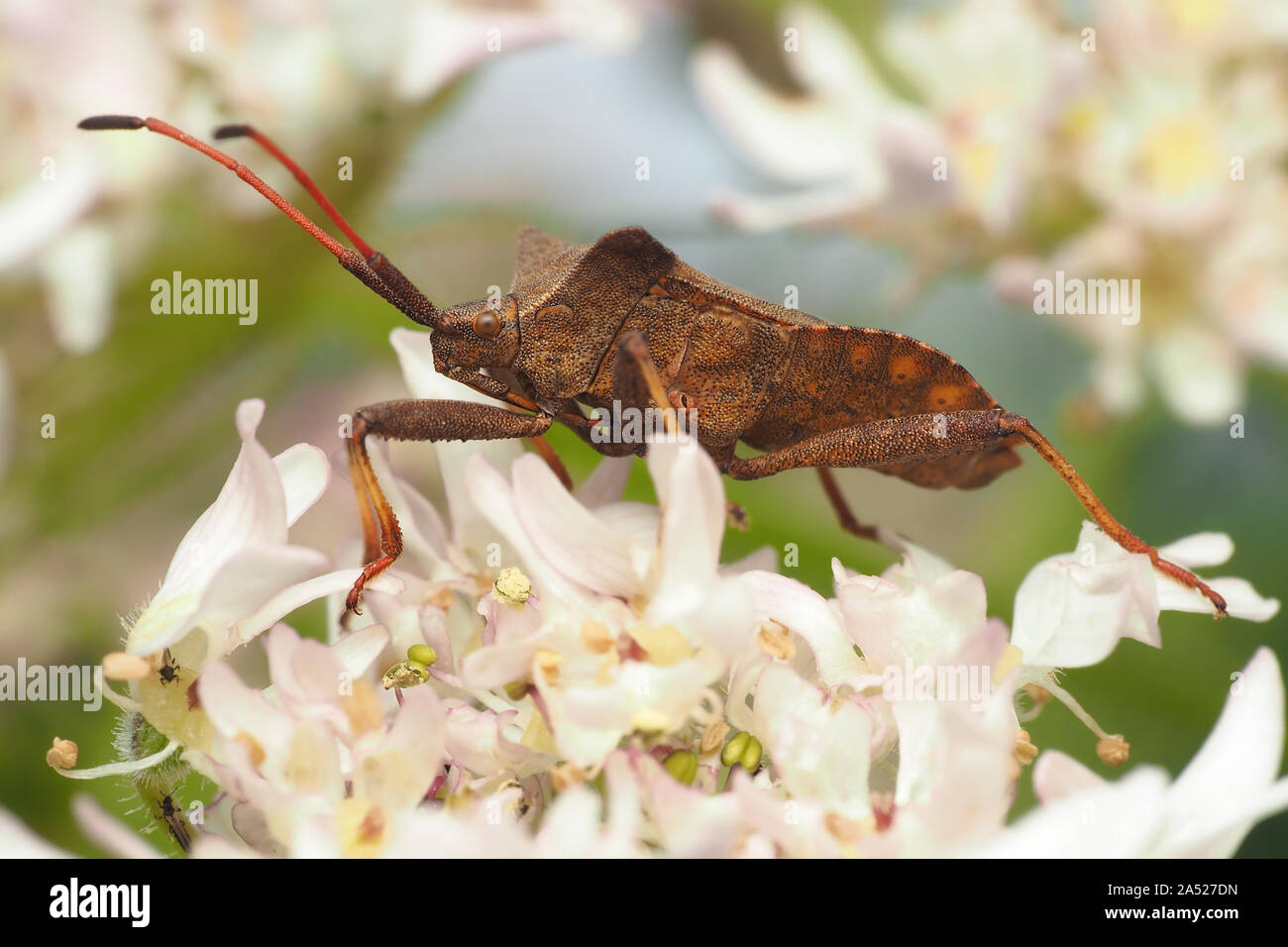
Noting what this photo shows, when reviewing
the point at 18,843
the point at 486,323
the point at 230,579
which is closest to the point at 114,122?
the point at 486,323

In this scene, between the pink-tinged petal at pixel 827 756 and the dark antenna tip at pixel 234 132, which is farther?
the dark antenna tip at pixel 234 132

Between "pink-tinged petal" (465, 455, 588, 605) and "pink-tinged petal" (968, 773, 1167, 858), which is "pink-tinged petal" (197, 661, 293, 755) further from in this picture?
"pink-tinged petal" (968, 773, 1167, 858)

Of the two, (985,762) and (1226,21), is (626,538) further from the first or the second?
(1226,21)

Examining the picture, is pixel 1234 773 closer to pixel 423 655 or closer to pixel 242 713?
pixel 423 655

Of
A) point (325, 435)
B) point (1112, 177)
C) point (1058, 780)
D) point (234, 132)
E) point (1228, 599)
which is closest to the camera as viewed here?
point (1058, 780)

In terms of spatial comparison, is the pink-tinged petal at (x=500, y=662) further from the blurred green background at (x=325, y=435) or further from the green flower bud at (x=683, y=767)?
the blurred green background at (x=325, y=435)

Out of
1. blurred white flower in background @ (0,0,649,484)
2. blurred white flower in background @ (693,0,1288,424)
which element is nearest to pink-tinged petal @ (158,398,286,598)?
blurred white flower in background @ (0,0,649,484)

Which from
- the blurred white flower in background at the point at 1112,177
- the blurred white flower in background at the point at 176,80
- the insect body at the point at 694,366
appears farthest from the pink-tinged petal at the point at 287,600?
the blurred white flower in background at the point at 1112,177
